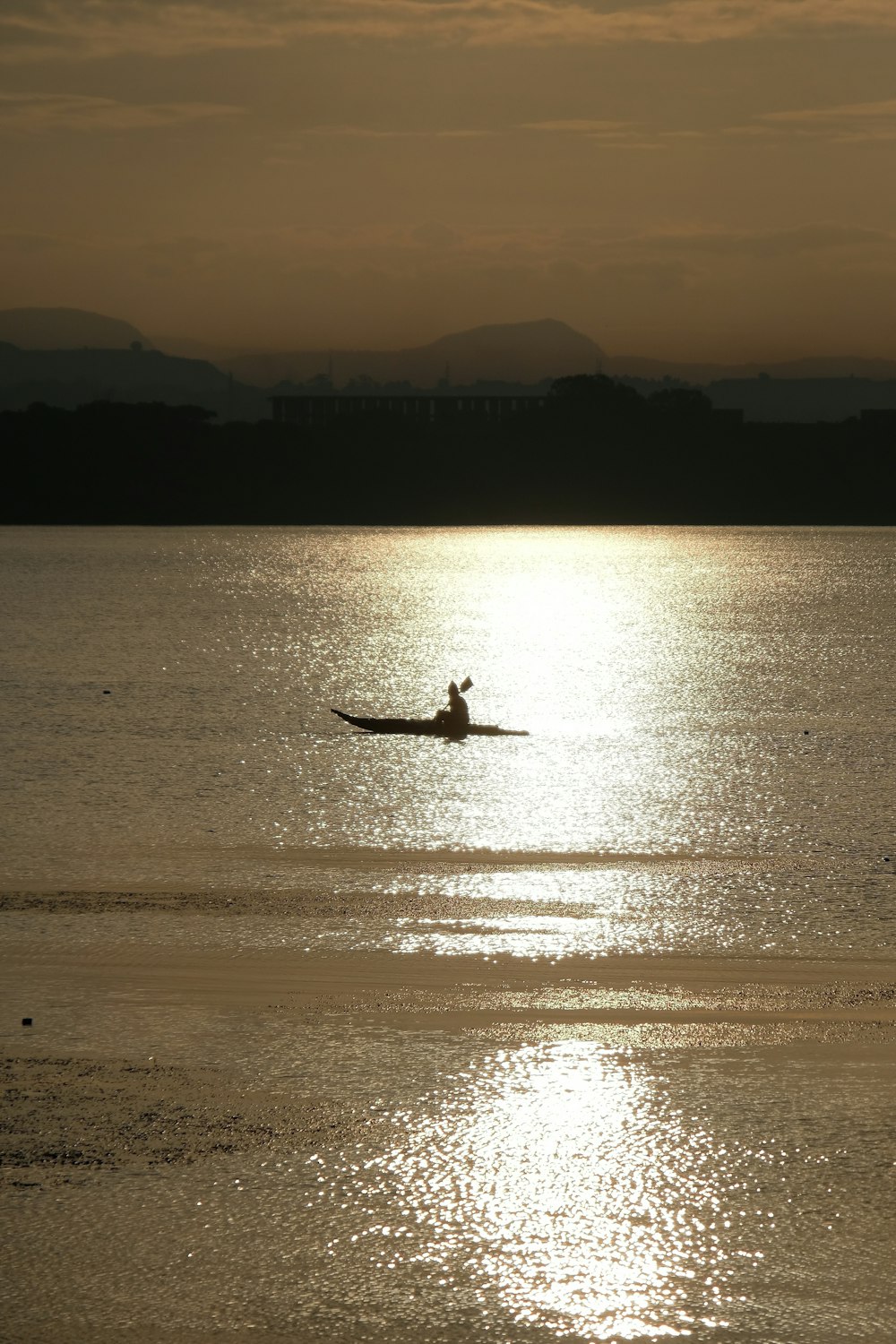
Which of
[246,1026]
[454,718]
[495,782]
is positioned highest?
[246,1026]

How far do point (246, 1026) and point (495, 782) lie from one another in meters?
19.4

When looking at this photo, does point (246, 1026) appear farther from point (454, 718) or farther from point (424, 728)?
point (424, 728)

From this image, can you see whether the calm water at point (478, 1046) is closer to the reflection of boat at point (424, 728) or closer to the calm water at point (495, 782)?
the calm water at point (495, 782)

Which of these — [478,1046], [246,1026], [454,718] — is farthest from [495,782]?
[478,1046]

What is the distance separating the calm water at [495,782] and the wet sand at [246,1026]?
4.47 ft

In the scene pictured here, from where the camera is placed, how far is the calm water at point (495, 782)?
893 inches

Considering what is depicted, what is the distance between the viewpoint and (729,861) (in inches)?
1004

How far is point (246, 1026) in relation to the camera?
618 inches

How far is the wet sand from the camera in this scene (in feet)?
40.1

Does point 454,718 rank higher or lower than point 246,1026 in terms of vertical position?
lower

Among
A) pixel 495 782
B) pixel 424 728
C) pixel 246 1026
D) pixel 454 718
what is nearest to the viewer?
pixel 246 1026

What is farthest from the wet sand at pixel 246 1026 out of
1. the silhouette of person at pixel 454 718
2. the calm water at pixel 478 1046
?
the silhouette of person at pixel 454 718

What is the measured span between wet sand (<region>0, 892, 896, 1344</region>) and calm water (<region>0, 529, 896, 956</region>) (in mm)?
1361

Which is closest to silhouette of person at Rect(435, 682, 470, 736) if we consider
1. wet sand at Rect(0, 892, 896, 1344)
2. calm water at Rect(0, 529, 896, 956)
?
calm water at Rect(0, 529, 896, 956)
